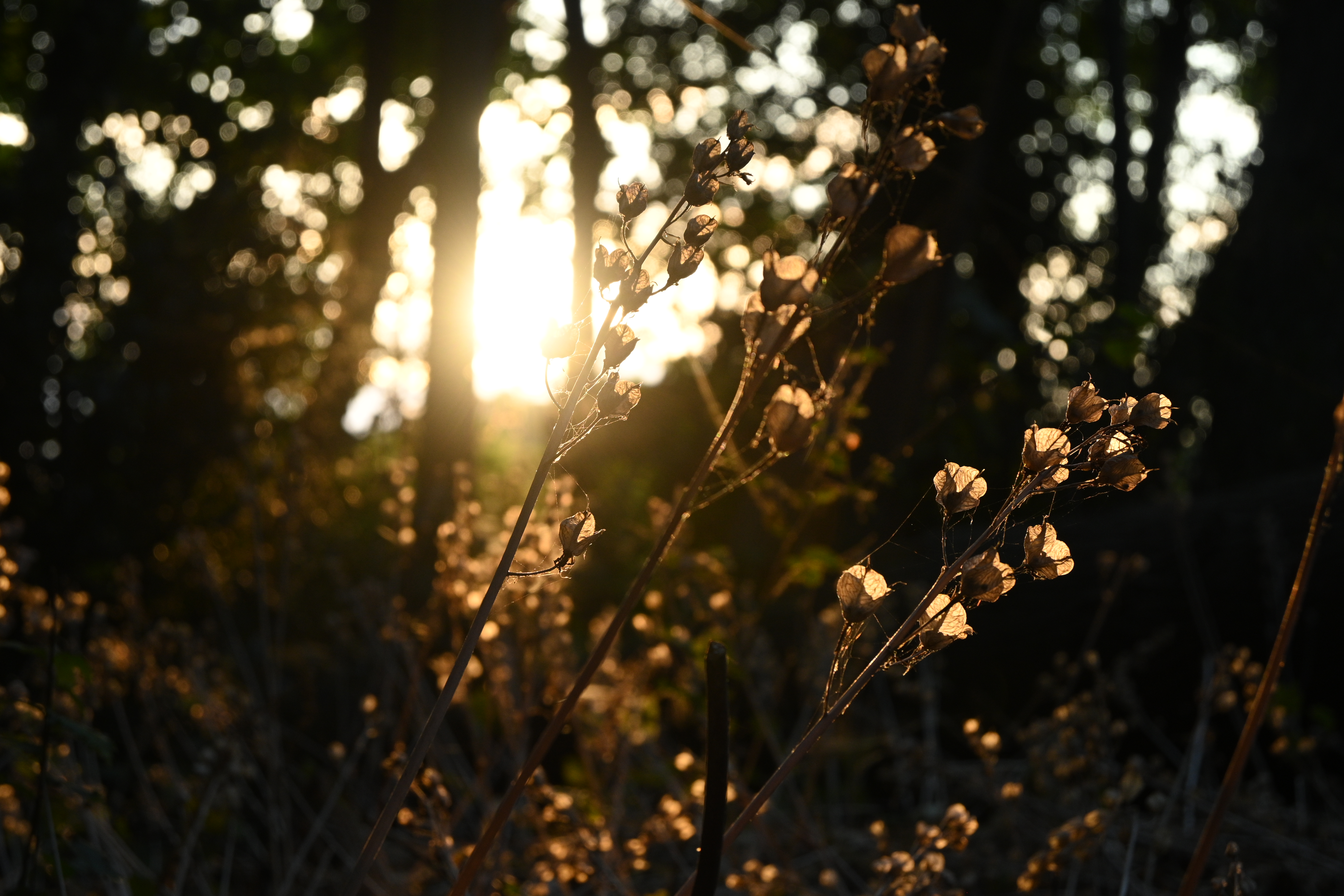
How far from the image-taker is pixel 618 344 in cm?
77

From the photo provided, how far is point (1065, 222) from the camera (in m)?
12.1

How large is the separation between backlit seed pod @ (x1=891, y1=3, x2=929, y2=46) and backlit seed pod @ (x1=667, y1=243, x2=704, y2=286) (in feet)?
0.73

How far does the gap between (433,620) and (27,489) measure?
12.2ft

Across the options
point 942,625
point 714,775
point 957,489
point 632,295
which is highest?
point 632,295

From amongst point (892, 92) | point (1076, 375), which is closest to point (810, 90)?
point (892, 92)

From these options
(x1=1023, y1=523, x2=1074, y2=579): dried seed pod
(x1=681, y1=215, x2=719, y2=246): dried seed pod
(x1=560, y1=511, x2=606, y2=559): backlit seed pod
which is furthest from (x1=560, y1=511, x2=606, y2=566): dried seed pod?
(x1=1023, y1=523, x2=1074, y2=579): dried seed pod

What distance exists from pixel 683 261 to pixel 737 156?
0.29 ft

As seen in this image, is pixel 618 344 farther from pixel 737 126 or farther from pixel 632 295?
pixel 737 126

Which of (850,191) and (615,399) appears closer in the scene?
(850,191)

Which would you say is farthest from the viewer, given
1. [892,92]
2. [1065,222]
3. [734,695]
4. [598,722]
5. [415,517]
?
[1065,222]

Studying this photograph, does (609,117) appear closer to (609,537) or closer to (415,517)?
(609,537)

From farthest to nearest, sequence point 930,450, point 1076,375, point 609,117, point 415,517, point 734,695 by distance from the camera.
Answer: point 609,117 → point 930,450 → point 1076,375 → point 415,517 → point 734,695

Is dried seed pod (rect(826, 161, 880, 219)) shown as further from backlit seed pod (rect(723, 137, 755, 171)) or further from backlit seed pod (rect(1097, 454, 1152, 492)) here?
backlit seed pod (rect(1097, 454, 1152, 492))

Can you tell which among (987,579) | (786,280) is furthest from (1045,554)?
(786,280)
